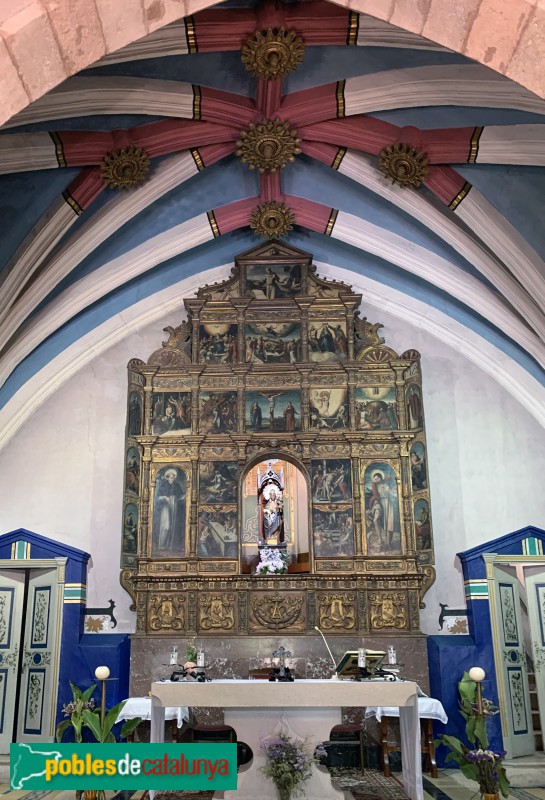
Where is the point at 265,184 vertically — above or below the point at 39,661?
above

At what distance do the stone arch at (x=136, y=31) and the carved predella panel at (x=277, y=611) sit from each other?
7861 mm

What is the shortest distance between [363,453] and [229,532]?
2.17 meters

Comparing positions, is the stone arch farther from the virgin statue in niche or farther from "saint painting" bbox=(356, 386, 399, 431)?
the virgin statue in niche

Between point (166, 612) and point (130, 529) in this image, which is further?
point (130, 529)

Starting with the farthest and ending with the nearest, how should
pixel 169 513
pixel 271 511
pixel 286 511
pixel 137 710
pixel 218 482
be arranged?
pixel 286 511, pixel 271 511, pixel 218 482, pixel 169 513, pixel 137 710

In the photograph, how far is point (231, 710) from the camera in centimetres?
704

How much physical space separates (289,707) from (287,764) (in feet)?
1.59

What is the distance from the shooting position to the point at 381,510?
34.5 ft

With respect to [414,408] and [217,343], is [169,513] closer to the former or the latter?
[217,343]

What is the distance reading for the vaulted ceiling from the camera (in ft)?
26.2

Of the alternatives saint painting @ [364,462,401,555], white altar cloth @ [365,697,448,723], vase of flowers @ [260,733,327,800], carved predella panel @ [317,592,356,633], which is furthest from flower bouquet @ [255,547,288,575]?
vase of flowers @ [260,733,327,800]

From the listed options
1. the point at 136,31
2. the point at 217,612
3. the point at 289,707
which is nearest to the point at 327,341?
the point at 217,612

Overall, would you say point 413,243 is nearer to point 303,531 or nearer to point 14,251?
point 303,531

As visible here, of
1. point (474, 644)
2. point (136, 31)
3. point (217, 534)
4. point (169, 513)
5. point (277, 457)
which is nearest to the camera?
point (136, 31)
